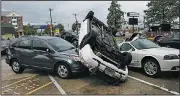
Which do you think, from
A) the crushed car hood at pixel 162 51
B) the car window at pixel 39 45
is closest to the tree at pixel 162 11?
the crushed car hood at pixel 162 51

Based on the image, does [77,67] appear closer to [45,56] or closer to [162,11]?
[45,56]

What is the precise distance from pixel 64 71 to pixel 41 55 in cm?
110

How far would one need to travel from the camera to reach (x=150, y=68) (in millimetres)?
7715

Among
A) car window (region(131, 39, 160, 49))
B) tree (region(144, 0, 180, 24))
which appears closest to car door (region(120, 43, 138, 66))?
car window (region(131, 39, 160, 49))

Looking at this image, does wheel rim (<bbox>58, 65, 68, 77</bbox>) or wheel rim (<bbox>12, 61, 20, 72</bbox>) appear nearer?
wheel rim (<bbox>58, 65, 68, 77</bbox>)

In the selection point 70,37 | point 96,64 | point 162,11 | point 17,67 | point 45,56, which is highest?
point 162,11

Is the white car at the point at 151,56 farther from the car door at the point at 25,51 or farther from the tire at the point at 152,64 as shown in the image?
the car door at the point at 25,51

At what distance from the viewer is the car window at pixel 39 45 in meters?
8.18

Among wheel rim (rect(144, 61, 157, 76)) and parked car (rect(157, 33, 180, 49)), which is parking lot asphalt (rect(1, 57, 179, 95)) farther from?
parked car (rect(157, 33, 180, 49))

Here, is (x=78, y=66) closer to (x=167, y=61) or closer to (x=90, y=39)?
(x=90, y=39)

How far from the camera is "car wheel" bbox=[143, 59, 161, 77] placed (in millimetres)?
7504

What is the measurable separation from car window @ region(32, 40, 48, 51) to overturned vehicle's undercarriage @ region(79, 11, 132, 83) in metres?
1.42

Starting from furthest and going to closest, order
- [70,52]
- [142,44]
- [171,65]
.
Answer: [142,44]
[70,52]
[171,65]

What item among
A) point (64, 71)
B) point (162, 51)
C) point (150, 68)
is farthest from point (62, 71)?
point (162, 51)
